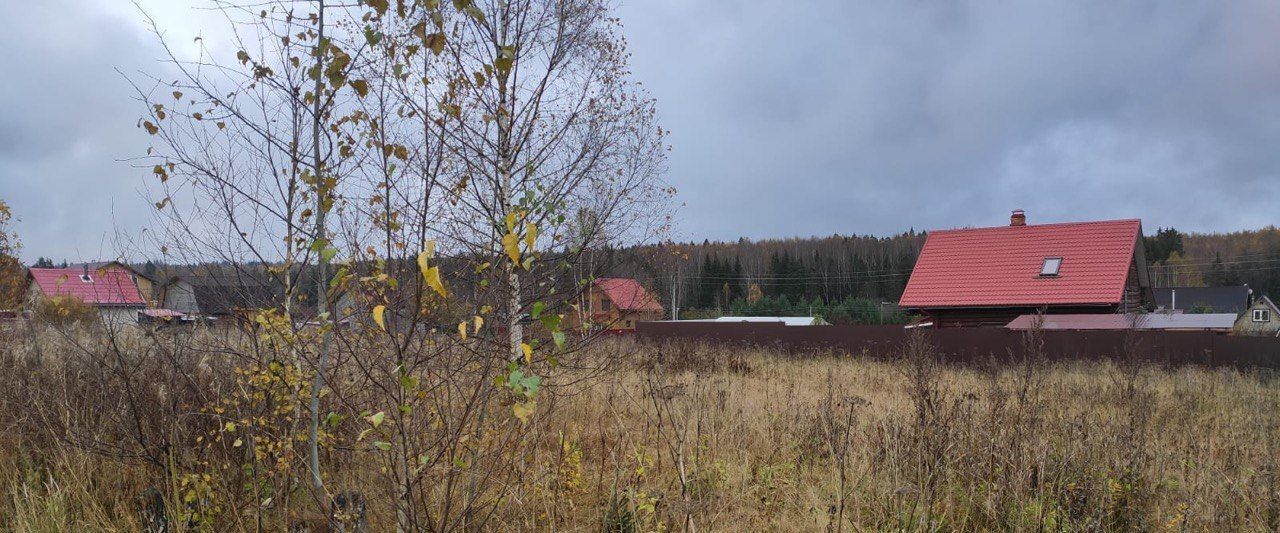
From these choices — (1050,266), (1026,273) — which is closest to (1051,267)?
(1050,266)

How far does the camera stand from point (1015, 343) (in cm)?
1466

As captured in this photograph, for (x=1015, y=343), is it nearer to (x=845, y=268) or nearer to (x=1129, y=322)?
(x=1129, y=322)

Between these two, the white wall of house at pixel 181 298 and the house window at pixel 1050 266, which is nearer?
the white wall of house at pixel 181 298

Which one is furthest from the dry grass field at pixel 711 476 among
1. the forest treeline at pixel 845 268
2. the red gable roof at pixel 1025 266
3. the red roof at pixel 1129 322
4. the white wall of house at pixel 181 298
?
the forest treeline at pixel 845 268

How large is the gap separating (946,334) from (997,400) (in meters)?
11.9

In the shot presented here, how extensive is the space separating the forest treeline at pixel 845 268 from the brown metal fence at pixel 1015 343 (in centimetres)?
3429

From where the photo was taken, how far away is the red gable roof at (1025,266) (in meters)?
19.4

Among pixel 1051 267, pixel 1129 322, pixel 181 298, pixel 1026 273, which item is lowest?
pixel 1129 322

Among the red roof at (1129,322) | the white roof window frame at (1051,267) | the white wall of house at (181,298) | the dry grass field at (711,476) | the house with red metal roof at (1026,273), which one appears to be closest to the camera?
the dry grass field at (711,476)

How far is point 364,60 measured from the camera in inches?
133

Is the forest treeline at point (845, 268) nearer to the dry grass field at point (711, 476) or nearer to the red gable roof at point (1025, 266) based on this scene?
the red gable roof at point (1025, 266)

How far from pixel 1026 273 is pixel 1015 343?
684 centimetres

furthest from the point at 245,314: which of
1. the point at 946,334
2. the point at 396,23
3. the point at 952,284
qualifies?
the point at 952,284

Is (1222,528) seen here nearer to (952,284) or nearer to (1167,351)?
(1167,351)
